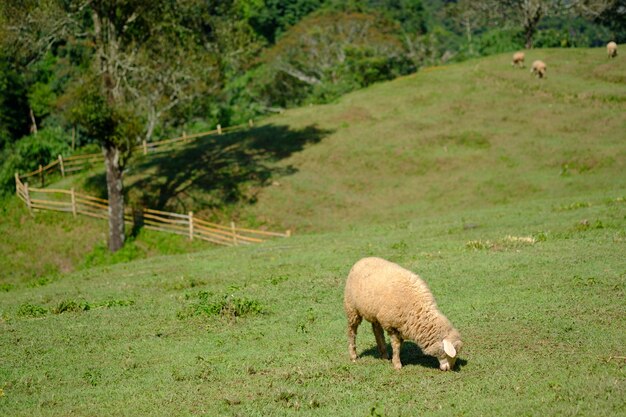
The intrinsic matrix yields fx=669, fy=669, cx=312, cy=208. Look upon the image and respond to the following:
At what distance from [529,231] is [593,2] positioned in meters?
54.1

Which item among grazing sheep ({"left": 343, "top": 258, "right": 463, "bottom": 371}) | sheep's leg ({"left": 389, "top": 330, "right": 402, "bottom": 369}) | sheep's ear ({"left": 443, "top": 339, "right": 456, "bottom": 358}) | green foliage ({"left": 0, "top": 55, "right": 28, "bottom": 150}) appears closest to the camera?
sheep's ear ({"left": 443, "top": 339, "right": 456, "bottom": 358})

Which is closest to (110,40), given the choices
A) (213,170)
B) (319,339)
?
(213,170)

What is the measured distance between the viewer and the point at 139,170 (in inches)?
1797

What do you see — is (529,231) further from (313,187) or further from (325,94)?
(325,94)

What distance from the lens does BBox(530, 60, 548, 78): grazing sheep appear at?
56688 mm

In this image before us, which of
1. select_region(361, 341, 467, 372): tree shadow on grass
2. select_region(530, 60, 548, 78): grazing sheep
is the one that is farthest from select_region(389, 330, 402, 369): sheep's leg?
select_region(530, 60, 548, 78): grazing sheep

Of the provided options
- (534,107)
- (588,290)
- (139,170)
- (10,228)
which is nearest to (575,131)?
(534,107)

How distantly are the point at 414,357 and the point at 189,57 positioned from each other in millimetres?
30598

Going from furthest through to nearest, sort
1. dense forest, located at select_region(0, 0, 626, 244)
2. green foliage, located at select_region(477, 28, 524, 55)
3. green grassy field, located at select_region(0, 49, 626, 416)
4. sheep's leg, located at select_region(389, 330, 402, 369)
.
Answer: green foliage, located at select_region(477, 28, 524, 55) < dense forest, located at select_region(0, 0, 626, 244) < sheep's leg, located at select_region(389, 330, 402, 369) < green grassy field, located at select_region(0, 49, 626, 416)

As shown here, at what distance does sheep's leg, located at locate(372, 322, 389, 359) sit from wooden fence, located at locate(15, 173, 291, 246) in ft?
68.7

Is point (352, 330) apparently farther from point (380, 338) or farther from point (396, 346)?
point (396, 346)

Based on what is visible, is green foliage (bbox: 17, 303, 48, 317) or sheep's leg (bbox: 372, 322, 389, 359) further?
green foliage (bbox: 17, 303, 48, 317)

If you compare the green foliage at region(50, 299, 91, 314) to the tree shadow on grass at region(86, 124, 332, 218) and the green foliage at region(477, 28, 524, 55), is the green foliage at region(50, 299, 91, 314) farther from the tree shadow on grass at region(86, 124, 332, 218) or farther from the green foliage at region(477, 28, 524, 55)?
the green foliage at region(477, 28, 524, 55)

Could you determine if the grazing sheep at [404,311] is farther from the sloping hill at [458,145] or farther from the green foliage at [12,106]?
the green foliage at [12,106]
